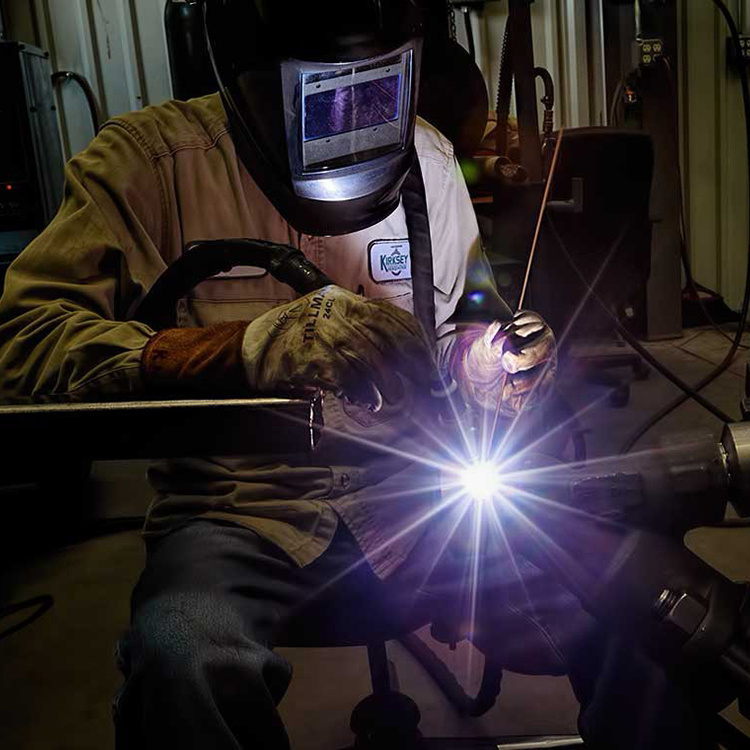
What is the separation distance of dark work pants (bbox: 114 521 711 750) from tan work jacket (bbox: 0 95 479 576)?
5 cm

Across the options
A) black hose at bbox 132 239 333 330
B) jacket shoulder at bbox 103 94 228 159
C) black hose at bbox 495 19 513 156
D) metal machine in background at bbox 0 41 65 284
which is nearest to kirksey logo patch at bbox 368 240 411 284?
jacket shoulder at bbox 103 94 228 159

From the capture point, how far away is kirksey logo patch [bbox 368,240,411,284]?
1557 millimetres

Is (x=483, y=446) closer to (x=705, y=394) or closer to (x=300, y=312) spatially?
(x=300, y=312)

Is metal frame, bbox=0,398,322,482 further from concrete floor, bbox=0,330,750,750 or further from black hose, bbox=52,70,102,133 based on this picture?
black hose, bbox=52,70,102,133

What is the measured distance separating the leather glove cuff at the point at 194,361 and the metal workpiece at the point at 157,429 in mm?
245

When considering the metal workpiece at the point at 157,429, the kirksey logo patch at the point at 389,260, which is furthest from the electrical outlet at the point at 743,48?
the metal workpiece at the point at 157,429

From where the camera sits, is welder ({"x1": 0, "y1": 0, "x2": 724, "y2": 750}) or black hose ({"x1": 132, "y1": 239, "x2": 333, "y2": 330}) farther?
black hose ({"x1": 132, "y1": 239, "x2": 333, "y2": 330})

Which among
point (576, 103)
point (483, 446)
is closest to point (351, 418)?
point (483, 446)

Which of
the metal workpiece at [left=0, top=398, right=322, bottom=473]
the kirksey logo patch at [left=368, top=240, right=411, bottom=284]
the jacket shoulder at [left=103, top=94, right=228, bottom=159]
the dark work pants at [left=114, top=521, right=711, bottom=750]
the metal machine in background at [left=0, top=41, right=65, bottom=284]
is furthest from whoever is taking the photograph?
the metal machine in background at [left=0, top=41, right=65, bottom=284]

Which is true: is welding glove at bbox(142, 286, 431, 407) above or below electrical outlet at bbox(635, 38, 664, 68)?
below

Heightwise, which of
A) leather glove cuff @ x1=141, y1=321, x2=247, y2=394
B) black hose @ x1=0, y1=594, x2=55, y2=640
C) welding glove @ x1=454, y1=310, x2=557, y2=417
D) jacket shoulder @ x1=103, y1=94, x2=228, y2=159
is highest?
jacket shoulder @ x1=103, y1=94, x2=228, y2=159

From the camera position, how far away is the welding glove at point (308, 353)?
935mm

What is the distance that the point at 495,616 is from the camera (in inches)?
44.1

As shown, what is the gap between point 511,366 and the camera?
1329 millimetres
